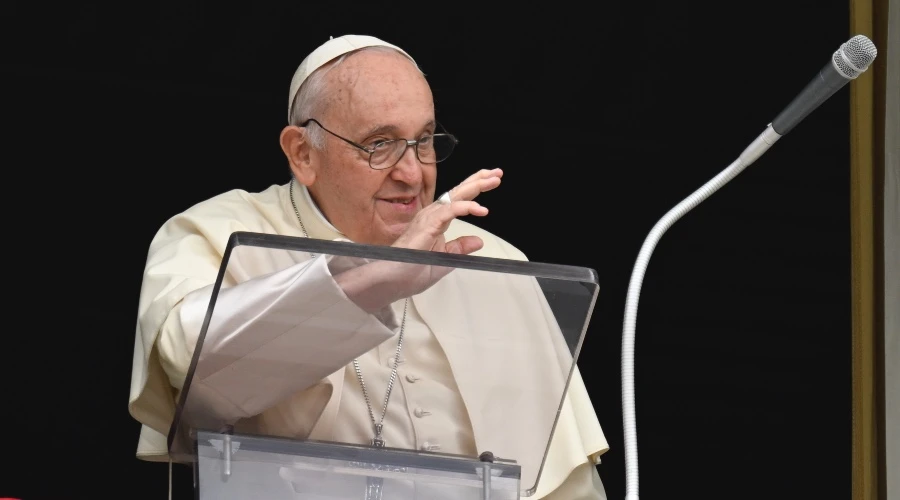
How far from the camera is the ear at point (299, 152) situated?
375 cm

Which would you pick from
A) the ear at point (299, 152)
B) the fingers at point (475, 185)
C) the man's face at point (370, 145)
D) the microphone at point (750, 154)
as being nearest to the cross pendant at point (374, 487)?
the microphone at point (750, 154)

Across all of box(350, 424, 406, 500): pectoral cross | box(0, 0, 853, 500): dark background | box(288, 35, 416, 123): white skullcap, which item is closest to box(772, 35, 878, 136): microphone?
box(350, 424, 406, 500): pectoral cross

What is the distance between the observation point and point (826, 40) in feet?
15.5

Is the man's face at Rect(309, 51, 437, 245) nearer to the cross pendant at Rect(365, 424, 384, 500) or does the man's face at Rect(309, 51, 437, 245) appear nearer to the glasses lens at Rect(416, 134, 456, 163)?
the glasses lens at Rect(416, 134, 456, 163)

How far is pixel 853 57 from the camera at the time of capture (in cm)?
265

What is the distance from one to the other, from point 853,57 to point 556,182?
2239 millimetres

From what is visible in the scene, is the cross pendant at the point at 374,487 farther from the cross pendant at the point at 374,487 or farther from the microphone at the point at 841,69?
the microphone at the point at 841,69

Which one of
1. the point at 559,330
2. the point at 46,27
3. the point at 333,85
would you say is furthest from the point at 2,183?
the point at 559,330

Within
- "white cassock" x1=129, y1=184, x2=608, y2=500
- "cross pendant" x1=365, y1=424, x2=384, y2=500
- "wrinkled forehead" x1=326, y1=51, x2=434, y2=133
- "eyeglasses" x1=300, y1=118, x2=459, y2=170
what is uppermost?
"wrinkled forehead" x1=326, y1=51, x2=434, y2=133

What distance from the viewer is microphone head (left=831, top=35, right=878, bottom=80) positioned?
2646 mm

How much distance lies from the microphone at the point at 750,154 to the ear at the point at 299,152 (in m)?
1.14

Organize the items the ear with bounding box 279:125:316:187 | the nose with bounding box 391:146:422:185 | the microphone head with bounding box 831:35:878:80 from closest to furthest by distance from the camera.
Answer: the microphone head with bounding box 831:35:878:80 → the nose with bounding box 391:146:422:185 → the ear with bounding box 279:125:316:187

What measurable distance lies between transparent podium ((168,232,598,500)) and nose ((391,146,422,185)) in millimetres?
788

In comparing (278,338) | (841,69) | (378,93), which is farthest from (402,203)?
(841,69)
